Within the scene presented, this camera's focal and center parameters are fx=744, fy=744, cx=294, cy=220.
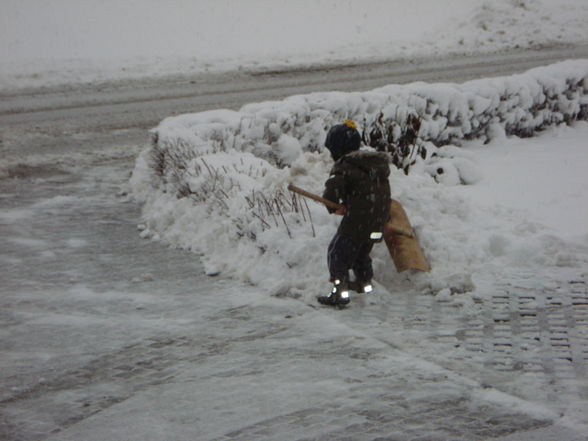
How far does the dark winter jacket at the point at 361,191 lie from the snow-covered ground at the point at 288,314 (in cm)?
59

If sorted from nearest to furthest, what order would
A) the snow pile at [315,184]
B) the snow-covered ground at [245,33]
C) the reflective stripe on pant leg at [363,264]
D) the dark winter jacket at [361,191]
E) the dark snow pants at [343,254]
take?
the dark winter jacket at [361,191]
the dark snow pants at [343,254]
the reflective stripe on pant leg at [363,264]
the snow pile at [315,184]
the snow-covered ground at [245,33]

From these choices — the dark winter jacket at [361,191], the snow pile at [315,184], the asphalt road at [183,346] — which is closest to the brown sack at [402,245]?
the snow pile at [315,184]

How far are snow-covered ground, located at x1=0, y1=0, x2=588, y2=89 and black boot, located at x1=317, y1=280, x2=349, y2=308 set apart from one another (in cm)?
1328

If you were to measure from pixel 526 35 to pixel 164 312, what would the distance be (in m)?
21.6

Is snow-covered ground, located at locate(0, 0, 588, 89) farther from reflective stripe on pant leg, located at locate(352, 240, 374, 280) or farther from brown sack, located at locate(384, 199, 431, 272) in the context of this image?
reflective stripe on pant leg, located at locate(352, 240, 374, 280)

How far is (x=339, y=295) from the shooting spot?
5.43 meters

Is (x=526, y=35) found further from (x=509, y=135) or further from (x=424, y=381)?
(x=424, y=381)

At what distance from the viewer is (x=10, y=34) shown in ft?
76.2

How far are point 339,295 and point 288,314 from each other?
15.8 inches

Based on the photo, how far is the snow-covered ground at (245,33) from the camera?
64.7 feet

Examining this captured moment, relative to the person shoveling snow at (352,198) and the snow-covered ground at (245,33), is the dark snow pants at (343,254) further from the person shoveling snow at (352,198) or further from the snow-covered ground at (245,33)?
the snow-covered ground at (245,33)

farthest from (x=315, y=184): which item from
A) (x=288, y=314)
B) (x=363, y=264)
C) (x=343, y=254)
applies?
(x=288, y=314)

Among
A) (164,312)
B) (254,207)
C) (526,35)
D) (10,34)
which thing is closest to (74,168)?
(254,207)

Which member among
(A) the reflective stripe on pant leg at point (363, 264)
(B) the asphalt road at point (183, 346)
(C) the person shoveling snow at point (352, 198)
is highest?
(C) the person shoveling snow at point (352, 198)
